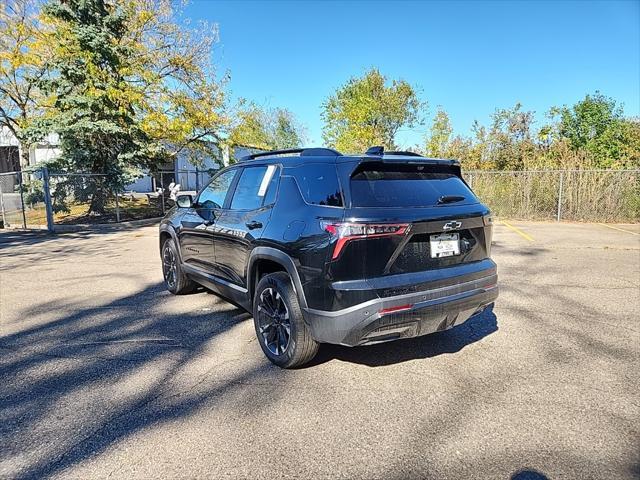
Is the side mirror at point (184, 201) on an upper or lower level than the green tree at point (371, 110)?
lower

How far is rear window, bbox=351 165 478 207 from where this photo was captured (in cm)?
319

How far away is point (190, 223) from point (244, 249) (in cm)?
157

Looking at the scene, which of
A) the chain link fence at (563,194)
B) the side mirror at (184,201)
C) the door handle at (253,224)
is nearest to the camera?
the door handle at (253,224)

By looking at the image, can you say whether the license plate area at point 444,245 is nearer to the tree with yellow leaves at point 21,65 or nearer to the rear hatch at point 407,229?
the rear hatch at point 407,229

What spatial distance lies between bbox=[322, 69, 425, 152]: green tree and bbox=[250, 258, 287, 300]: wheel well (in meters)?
27.3

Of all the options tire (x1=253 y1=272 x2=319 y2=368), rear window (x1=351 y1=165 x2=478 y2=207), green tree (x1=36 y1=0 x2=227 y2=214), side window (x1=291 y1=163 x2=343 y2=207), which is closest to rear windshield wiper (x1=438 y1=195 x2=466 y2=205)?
rear window (x1=351 y1=165 x2=478 y2=207)

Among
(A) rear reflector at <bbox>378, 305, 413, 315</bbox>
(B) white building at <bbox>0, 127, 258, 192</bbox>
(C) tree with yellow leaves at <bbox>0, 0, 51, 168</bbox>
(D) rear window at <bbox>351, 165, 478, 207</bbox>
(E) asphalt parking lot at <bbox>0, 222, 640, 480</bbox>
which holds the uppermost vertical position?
(C) tree with yellow leaves at <bbox>0, 0, 51, 168</bbox>

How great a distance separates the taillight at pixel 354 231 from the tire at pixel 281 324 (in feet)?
2.24

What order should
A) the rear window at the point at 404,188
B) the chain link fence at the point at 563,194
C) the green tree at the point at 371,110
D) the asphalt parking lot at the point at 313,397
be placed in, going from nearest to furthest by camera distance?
the asphalt parking lot at the point at 313,397, the rear window at the point at 404,188, the chain link fence at the point at 563,194, the green tree at the point at 371,110

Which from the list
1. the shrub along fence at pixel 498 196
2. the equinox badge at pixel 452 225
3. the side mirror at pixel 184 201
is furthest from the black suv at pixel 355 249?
the shrub along fence at pixel 498 196

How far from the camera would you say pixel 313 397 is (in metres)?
3.17

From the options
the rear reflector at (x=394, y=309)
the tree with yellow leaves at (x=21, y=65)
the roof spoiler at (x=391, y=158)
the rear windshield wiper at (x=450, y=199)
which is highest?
the tree with yellow leaves at (x=21, y=65)

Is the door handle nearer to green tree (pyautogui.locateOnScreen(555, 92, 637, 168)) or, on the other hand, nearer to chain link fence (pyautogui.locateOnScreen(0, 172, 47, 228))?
chain link fence (pyautogui.locateOnScreen(0, 172, 47, 228))

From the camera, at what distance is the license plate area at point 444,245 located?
3295 mm
